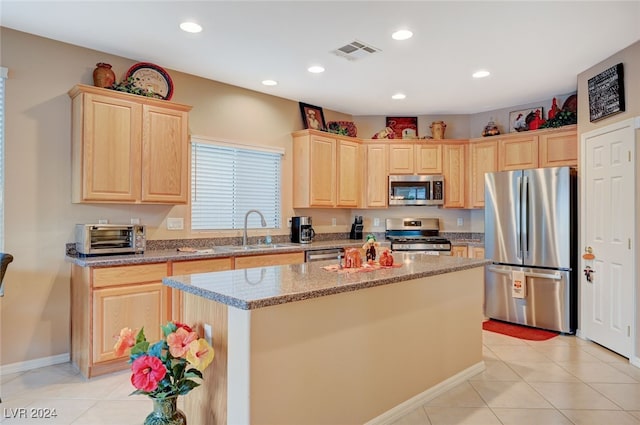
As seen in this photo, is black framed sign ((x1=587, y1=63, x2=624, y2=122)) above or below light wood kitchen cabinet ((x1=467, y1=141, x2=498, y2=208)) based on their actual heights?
above

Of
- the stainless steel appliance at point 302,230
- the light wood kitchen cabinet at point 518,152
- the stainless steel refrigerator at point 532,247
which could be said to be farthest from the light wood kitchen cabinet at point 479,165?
the stainless steel appliance at point 302,230

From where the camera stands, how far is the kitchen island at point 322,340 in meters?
1.80

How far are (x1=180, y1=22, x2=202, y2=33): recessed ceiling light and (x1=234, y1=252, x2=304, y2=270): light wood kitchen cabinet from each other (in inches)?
78.4

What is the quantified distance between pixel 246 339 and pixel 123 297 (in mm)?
1839

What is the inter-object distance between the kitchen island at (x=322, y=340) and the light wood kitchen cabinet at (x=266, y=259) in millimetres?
1249

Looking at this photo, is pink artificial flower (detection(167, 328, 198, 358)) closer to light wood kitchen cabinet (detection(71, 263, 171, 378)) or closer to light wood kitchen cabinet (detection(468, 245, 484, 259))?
light wood kitchen cabinet (detection(71, 263, 171, 378))

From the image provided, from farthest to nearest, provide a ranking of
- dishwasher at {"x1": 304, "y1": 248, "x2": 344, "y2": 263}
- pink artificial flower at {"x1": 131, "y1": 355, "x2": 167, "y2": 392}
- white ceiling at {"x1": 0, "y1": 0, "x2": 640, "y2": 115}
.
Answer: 1. dishwasher at {"x1": 304, "y1": 248, "x2": 344, "y2": 263}
2. white ceiling at {"x1": 0, "y1": 0, "x2": 640, "y2": 115}
3. pink artificial flower at {"x1": 131, "y1": 355, "x2": 167, "y2": 392}

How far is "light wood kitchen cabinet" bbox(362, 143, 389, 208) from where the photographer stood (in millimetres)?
5621

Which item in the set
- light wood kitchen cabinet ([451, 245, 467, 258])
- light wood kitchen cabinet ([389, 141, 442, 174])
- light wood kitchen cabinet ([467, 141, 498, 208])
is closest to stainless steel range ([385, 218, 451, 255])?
light wood kitchen cabinet ([451, 245, 467, 258])

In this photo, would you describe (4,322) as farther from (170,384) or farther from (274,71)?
(274,71)

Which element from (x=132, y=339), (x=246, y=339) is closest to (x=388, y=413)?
(x=246, y=339)

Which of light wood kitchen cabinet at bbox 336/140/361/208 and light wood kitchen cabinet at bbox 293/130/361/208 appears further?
light wood kitchen cabinet at bbox 336/140/361/208

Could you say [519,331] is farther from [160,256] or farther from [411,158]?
[160,256]

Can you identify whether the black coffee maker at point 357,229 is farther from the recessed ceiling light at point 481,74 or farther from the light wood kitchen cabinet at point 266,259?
the recessed ceiling light at point 481,74
